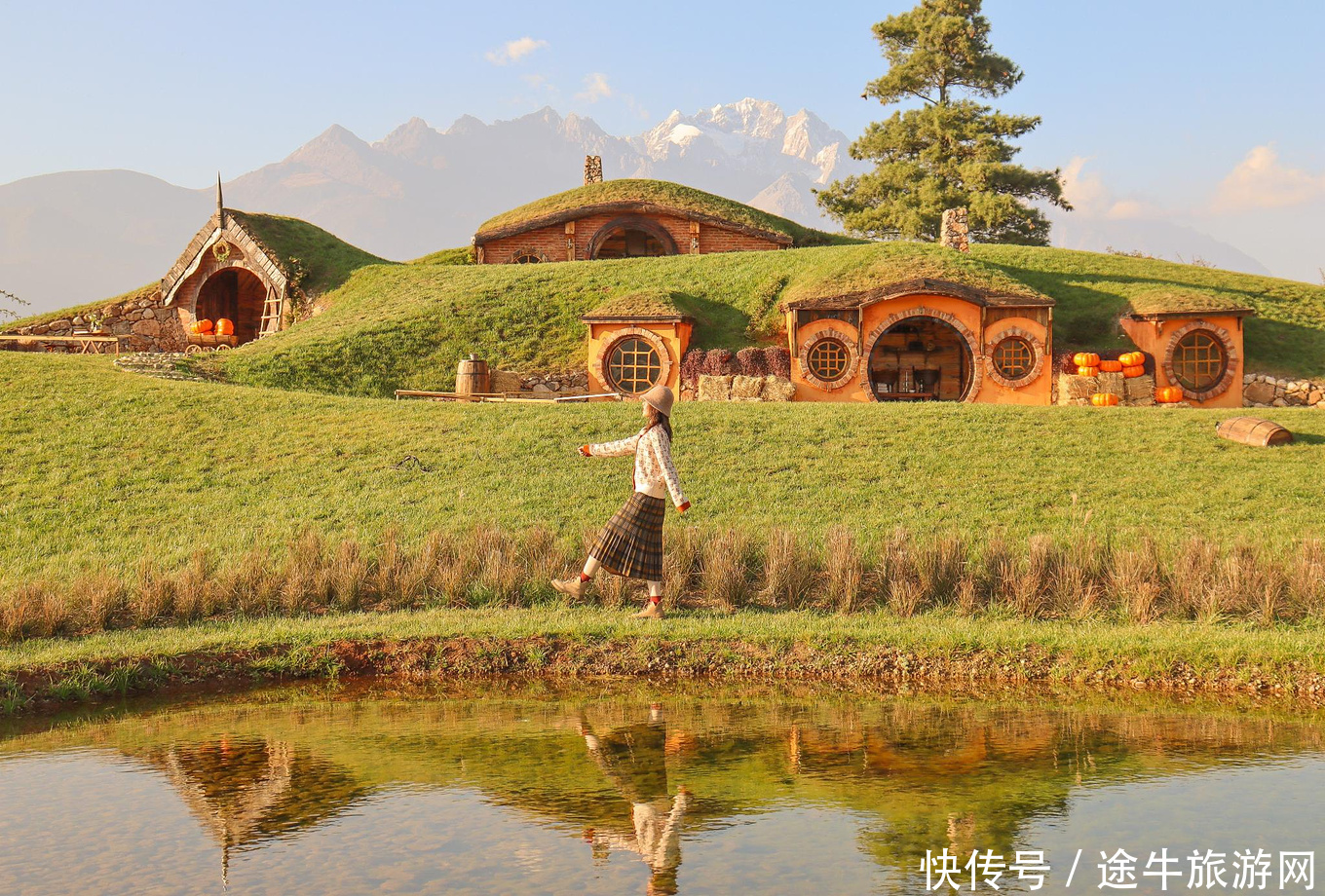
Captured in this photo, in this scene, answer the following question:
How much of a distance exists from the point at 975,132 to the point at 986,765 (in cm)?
4581

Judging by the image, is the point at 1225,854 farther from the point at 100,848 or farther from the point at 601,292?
the point at 601,292

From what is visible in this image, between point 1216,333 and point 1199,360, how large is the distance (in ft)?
2.51

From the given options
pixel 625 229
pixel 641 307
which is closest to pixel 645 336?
pixel 641 307

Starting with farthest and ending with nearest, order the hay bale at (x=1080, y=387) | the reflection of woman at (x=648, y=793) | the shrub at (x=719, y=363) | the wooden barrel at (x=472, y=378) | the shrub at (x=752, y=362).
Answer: the shrub at (x=719, y=363)
the shrub at (x=752, y=362)
the hay bale at (x=1080, y=387)
the wooden barrel at (x=472, y=378)
the reflection of woman at (x=648, y=793)

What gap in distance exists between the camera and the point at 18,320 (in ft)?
113

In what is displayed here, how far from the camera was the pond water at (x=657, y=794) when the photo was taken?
4574mm

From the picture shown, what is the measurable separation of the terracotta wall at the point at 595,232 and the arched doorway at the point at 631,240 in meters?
0.18

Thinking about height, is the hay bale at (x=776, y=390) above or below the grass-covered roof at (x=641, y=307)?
below

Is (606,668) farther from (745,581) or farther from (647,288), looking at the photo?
(647,288)

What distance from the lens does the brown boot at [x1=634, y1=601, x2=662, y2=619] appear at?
9445 mm

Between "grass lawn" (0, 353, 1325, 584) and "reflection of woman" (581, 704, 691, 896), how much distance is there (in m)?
6.24

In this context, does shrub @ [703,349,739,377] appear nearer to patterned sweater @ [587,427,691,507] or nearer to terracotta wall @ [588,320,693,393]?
terracotta wall @ [588,320,693,393]

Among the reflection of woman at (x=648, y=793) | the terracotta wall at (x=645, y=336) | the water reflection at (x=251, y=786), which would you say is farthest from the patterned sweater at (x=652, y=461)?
the terracotta wall at (x=645, y=336)

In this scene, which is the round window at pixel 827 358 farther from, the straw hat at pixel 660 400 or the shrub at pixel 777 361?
the straw hat at pixel 660 400
